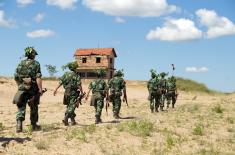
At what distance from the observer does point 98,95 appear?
17344 millimetres

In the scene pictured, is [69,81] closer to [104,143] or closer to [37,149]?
[104,143]

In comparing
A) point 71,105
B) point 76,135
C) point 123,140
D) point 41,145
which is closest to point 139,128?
point 123,140

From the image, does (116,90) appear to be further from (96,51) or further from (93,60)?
(96,51)

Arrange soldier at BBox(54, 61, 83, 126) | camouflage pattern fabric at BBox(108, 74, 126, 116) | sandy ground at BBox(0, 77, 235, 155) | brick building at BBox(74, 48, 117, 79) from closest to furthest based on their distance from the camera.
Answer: sandy ground at BBox(0, 77, 235, 155) → soldier at BBox(54, 61, 83, 126) → camouflage pattern fabric at BBox(108, 74, 126, 116) → brick building at BBox(74, 48, 117, 79)

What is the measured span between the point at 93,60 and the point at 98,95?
50569mm

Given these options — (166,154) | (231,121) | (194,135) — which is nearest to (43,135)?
(166,154)

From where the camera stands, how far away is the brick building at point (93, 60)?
67.2 metres

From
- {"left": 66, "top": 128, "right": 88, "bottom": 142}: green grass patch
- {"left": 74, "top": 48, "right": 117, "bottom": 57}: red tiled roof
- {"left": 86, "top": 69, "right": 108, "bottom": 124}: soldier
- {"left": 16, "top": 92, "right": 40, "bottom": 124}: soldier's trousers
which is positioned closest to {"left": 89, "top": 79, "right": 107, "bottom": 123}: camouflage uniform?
{"left": 86, "top": 69, "right": 108, "bottom": 124}: soldier

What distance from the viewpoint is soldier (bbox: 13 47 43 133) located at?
1323 centimetres

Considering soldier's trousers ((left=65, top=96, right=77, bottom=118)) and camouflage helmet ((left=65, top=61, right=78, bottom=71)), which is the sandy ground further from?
camouflage helmet ((left=65, top=61, right=78, bottom=71))

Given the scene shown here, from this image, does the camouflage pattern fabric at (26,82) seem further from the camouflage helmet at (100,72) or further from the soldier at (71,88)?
the camouflage helmet at (100,72)

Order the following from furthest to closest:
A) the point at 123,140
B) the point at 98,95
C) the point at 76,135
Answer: the point at 98,95
the point at 123,140
the point at 76,135

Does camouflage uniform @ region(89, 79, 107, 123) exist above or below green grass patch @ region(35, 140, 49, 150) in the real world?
above

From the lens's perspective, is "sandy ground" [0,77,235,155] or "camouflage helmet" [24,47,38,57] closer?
"sandy ground" [0,77,235,155]
